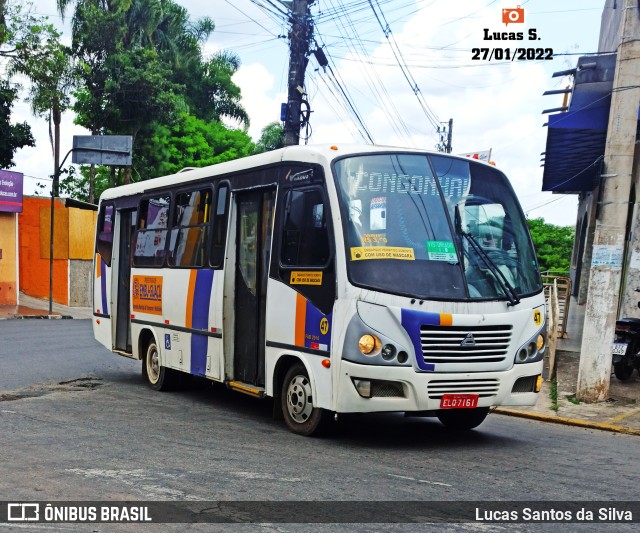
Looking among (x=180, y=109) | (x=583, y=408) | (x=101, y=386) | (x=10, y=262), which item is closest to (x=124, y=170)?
(x=180, y=109)

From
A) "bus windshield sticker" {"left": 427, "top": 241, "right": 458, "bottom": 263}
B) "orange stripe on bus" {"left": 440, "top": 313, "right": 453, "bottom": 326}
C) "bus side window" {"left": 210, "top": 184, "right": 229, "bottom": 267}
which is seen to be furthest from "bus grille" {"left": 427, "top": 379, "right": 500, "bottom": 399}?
"bus side window" {"left": 210, "top": 184, "right": 229, "bottom": 267}

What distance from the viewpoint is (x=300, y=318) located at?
843 cm

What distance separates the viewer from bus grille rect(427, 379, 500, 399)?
25.4ft

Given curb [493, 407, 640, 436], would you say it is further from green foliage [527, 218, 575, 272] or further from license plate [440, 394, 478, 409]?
green foliage [527, 218, 575, 272]

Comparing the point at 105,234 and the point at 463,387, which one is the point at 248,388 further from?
the point at 105,234

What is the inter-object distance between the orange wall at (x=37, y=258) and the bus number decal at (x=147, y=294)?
70.6 ft

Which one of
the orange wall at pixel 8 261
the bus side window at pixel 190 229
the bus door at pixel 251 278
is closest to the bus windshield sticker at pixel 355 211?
the bus door at pixel 251 278

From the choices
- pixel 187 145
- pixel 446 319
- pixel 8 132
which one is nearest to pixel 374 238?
pixel 446 319

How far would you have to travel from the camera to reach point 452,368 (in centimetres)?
780

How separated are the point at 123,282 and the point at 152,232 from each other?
159 centimetres

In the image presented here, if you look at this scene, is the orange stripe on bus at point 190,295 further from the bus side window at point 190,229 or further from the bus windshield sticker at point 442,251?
the bus windshield sticker at point 442,251

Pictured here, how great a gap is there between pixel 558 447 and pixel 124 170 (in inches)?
1449

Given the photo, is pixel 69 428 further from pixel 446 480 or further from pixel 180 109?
pixel 180 109

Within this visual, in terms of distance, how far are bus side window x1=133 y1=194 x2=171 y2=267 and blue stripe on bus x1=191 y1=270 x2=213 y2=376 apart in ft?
4.82
